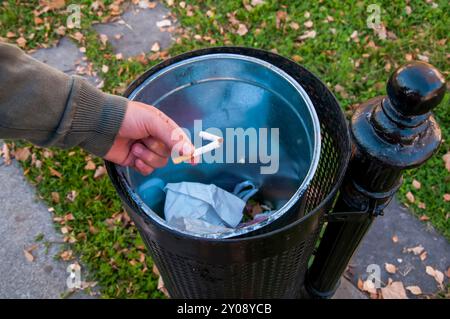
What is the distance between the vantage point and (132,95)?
5.44ft

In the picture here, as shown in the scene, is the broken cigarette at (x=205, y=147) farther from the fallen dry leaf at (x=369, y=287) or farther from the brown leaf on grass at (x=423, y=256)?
the brown leaf on grass at (x=423, y=256)

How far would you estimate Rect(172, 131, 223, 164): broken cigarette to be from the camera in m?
1.57

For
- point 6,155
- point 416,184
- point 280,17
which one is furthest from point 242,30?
point 6,155

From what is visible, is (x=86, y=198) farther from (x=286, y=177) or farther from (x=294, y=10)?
(x=294, y=10)

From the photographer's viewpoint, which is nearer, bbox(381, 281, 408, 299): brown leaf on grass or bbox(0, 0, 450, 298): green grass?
bbox(381, 281, 408, 299): brown leaf on grass

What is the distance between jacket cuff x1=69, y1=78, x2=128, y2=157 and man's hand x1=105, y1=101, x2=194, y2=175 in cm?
3

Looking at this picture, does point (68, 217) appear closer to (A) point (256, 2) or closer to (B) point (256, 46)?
(B) point (256, 46)

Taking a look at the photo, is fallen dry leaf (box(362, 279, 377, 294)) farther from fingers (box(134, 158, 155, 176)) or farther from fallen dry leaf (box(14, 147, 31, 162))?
fallen dry leaf (box(14, 147, 31, 162))

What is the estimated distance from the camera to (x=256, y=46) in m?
3.57

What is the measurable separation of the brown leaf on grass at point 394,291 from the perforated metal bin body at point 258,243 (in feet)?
2.74

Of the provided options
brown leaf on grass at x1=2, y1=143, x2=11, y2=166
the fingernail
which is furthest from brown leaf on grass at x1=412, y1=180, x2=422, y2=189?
brown leaf on grass at x1=2, y1=143, x2=11, y2=166

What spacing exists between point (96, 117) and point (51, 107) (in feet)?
0.52
